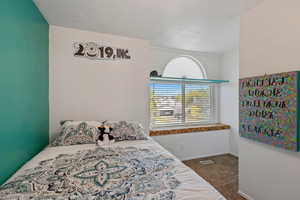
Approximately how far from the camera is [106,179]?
96 centimetres

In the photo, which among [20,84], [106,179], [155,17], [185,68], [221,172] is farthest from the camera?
[185,68]

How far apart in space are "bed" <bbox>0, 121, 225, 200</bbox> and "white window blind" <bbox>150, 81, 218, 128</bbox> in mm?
1744

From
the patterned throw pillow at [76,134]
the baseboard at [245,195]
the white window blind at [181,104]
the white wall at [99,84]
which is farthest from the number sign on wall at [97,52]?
the baseboard at [245,195]

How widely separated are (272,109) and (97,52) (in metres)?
2.47

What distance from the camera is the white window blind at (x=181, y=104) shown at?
308 cm

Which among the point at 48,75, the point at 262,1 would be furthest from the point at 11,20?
the point at 262,1

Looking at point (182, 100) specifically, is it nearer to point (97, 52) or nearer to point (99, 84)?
point (99, 84)

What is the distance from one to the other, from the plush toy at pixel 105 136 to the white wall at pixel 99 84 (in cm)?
47

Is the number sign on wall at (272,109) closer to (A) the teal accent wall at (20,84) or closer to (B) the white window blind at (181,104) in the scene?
(B) the white window blind at (181,104)

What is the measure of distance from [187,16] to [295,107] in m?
1.57

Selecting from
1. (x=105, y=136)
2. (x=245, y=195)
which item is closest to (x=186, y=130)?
(x=245, y=195)

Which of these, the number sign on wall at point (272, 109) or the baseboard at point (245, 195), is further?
the baseboard at point (245, 195)

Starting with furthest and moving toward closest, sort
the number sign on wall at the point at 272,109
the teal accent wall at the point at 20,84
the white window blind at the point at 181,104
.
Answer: the white window blind at the point at 181,104, the number sign on wall at the point at 272,109, the teal accent wall at the point at 20,84

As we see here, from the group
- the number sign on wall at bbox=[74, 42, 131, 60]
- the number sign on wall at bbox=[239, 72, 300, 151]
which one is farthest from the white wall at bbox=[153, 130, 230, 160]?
the number sign on wall at bbox=[74, 42, 131, 60]
